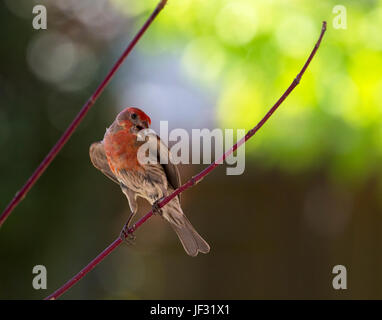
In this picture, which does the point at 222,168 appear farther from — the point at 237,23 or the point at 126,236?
the point at 126,236

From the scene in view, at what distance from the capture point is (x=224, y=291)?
6.40 metres

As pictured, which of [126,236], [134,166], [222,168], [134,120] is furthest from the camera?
[222,168]

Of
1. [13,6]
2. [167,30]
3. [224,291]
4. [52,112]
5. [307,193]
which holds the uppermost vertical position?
[13,6]

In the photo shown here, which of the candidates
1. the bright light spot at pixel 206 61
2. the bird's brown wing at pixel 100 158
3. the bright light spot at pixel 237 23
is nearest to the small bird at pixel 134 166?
the bird's brown wing at pixel 100 158

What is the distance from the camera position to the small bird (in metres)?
1.64

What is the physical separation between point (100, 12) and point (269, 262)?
349 cm

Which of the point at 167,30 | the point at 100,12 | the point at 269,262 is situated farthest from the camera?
the point at 269,262

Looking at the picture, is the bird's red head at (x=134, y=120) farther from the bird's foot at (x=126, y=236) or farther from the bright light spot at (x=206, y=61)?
the bright light spot at (x=206, y=61)

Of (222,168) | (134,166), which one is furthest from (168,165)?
(222,168)

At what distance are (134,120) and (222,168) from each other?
511cm

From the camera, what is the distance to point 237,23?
17.1ft

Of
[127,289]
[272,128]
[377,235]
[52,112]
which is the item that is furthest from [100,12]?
[377,235]

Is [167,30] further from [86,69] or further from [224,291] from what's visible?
[224,291]

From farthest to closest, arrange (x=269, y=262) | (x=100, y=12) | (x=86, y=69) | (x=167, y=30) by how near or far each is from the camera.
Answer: (x=269, y=262), (x=100, y=12), (x=86, y=69), (x=167, y=30)
